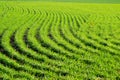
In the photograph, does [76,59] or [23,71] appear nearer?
[23,71]

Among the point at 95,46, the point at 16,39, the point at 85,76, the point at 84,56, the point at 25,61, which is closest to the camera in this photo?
the point at 85,76

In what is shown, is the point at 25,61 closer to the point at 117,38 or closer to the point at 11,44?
the point at 11,44

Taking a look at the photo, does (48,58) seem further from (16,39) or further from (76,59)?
(16,39)

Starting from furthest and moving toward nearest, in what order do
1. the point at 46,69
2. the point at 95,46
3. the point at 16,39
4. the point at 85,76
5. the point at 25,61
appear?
the point at 16,39
the point at 95,46
the point at 25,61
the point at 46,69
the point at 85,76

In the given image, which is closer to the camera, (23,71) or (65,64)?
(23,71)

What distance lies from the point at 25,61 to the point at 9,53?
6.33ft

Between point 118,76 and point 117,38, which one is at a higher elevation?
point 117,38

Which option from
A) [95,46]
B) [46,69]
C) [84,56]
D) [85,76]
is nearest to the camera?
[85,76]

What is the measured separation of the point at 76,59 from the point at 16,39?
6390 mm

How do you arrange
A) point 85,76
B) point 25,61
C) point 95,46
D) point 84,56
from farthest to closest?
1. point 95,46
2. point 84,56
3. point 25,61
4. point 85,76

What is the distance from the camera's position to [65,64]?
14047 millimetres

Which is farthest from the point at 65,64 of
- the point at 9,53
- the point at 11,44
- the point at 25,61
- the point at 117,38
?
the point at 117,38

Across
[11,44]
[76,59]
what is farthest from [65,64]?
[11,44]

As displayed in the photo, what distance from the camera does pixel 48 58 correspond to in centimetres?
1498
